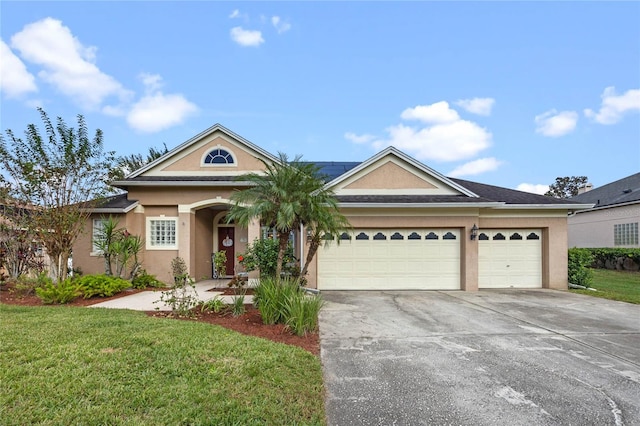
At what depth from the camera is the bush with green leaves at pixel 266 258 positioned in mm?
10031

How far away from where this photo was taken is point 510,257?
39.5ft

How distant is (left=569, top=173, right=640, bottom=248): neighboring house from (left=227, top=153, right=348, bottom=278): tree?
17.9 metres

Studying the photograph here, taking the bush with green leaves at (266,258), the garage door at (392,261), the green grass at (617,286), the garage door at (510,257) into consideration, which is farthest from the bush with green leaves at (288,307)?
the green grass at (617,286)

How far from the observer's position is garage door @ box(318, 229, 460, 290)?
457 inches

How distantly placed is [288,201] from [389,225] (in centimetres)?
574

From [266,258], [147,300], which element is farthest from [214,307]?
[147,300]

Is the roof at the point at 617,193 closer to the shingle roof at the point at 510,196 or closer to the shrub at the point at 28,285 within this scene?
the shingle roof at the point at 510,196

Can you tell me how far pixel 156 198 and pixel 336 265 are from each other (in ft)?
24.9

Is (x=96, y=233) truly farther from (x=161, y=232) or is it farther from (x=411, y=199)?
(x=411, y=199)

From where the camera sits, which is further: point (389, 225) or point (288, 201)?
point (389, 225)

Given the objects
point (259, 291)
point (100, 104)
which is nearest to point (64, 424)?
point (259, 291)

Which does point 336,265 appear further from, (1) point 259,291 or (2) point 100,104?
(2) point 100,104

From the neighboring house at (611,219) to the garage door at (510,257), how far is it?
8.58 m

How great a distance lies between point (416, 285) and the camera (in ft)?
38.0
